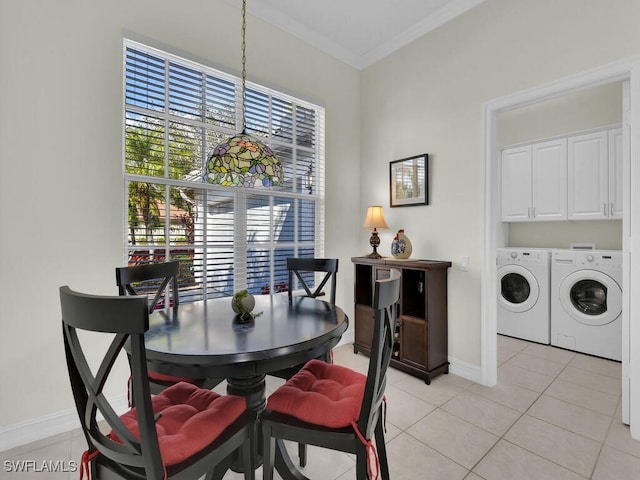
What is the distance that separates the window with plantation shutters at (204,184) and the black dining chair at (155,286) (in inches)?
7.6

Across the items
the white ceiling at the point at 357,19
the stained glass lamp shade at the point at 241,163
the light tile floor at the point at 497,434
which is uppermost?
the white ceiling at the point at 357,19

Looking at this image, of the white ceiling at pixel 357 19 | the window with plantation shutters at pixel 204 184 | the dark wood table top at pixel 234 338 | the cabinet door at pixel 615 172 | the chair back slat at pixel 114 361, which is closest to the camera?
the chair back slat at pixel 114 361

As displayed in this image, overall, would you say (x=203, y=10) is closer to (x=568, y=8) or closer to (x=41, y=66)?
(x=41, y=66)

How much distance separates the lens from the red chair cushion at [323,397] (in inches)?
49.5

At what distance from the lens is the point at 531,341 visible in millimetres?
3633

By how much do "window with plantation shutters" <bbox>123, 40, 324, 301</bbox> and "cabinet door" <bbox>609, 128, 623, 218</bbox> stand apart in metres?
3.01

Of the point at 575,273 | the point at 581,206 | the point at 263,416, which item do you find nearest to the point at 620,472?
the point at 263,416

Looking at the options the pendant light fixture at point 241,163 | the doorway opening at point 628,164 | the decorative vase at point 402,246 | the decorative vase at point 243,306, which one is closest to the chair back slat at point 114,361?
the decorative vase at point 243,306

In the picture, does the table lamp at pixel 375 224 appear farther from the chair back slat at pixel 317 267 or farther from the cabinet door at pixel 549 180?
the cabinet door at pixel 549 180

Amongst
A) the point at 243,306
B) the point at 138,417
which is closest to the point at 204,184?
the point at 243,306

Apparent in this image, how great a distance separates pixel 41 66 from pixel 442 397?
346 centimetres

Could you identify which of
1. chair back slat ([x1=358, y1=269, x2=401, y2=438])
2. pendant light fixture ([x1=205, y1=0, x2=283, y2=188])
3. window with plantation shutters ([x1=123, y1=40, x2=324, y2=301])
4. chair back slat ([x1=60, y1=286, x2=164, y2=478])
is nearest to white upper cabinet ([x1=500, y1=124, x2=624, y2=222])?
window with plantation shutters ([x1=123, y1=40, x2=324, y2=301])

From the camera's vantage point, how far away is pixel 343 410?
1.27m

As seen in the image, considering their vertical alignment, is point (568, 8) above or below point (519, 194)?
above
